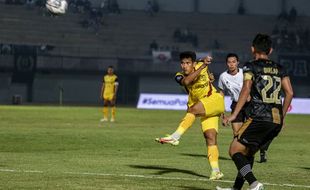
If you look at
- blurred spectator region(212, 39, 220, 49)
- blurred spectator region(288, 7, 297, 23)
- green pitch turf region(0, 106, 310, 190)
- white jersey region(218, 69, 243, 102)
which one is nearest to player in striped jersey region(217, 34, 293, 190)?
green pitch turf region(0, 106, 310, 190)

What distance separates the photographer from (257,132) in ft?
35.5

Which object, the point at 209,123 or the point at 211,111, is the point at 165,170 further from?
the point at 211,111

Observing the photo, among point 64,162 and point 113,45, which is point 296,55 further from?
point 64,162

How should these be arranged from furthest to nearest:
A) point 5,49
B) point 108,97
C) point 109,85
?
point 5,49
point 109,85
point 108,97

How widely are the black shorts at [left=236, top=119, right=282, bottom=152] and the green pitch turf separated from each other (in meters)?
1.84

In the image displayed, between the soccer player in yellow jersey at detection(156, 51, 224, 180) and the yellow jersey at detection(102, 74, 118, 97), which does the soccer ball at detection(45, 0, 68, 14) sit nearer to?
the soccer player in yellow jersey at detection(156, 51, 224, 180)

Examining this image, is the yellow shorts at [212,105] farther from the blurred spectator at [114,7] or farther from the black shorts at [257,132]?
the blurred spectator at [114,7]

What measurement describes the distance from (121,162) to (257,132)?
6.35m

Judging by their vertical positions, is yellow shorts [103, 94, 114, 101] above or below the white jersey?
below

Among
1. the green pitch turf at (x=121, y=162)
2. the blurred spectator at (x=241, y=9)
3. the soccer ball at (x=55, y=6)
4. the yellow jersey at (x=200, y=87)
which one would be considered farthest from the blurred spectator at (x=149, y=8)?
the yellow jersey at (x=200, y=87)

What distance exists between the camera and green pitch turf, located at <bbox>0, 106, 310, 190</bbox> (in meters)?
12.9

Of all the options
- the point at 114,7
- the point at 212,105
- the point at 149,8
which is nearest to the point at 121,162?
the point at 212,105

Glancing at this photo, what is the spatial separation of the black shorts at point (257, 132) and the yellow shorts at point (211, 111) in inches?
135

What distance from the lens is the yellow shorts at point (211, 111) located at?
14.3 meters
